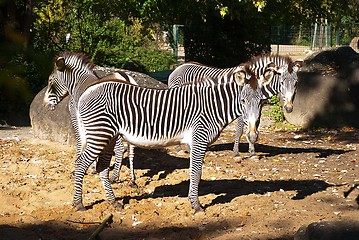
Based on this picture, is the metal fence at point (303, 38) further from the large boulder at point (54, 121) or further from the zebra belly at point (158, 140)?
the zebra belly at point (158, 140)

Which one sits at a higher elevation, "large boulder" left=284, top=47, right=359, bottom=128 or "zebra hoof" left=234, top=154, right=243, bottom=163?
"large boulder" left=284, top=47, right=359, bottom=128

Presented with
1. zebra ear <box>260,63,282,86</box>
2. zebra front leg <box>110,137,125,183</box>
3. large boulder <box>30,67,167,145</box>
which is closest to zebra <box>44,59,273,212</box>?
zebra front leg <box>110,137,125,183</box>

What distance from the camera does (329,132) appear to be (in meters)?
13.2

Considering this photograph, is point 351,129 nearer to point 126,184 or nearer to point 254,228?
point 126,184

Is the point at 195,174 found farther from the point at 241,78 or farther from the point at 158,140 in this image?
the point at 241,78

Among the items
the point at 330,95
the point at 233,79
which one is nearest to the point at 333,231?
the point at 233,79

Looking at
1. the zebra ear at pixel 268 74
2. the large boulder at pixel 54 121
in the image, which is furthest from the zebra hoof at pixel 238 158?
the large boulder at pixel 54 121

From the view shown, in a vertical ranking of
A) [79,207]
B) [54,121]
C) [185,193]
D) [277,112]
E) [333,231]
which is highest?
[333,231]

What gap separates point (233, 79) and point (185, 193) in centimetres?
181

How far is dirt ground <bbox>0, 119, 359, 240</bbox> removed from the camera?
6730mm

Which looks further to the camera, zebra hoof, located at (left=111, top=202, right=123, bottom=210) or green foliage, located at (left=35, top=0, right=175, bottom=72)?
green foliage, located at (left=35, top=0, right=175, bottom=72)

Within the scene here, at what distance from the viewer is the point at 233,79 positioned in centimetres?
751

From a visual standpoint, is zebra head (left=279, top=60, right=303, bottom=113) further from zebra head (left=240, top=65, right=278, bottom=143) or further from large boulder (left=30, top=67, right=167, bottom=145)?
zebra head (left=240, top=65, right=278, bottom=143)

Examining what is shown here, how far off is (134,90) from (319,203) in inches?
108
